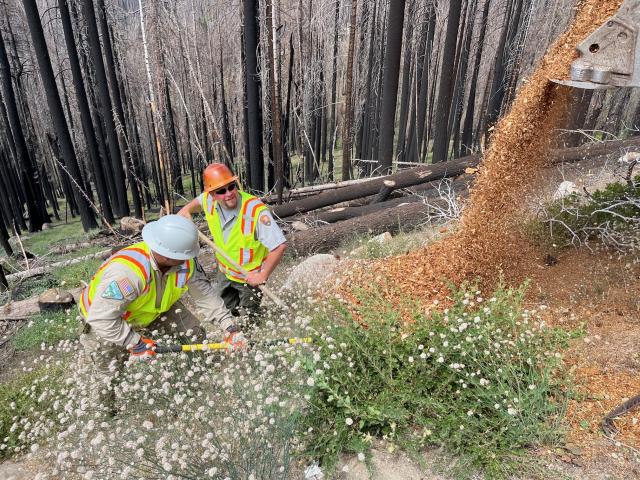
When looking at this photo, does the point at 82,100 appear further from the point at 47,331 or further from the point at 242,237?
the point at 242,237

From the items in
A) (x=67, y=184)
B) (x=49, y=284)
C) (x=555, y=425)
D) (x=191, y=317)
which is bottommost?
(x=67, y=184)

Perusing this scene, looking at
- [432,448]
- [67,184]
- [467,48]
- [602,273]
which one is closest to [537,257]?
[602,273]

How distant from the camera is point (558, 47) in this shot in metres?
3.47

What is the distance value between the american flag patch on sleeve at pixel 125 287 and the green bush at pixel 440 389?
4.41 feet

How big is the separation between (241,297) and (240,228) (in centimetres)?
89

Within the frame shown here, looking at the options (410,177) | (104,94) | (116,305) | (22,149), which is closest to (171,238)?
(116,305)

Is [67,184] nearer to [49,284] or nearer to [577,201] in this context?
[49,284]

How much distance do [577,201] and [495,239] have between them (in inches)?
62.3

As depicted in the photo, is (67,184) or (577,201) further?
(67,184)

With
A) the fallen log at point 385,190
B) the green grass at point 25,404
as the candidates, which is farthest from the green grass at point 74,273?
the fallen log at point 385,190

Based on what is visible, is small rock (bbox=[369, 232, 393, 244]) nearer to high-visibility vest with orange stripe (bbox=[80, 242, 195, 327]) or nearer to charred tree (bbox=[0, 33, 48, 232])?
high-visibility vest with orange stripe (bbox=[80, 242, 195, 327])

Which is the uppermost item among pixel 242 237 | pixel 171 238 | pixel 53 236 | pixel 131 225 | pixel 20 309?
pixel 171 238

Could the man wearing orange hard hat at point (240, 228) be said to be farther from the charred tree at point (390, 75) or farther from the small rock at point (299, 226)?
the charred tree at point (390, 75)

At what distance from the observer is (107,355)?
3.16 metres
